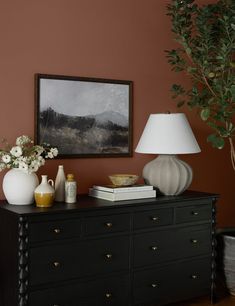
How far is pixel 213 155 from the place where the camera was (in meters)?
4.57

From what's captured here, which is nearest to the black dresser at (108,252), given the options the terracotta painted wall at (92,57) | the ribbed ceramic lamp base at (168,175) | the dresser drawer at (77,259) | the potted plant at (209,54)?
the dresser drawer at (77,259)

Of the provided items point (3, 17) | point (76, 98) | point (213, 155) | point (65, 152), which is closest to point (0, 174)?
point (65, 152)

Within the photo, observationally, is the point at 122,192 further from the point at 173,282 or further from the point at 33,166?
the point at 173,282

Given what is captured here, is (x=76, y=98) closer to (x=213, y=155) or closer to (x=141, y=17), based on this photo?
(x=141, y=17)

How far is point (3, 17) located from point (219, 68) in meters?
1.60

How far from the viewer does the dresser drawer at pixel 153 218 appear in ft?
11.1

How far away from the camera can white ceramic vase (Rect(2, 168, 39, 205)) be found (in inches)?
123

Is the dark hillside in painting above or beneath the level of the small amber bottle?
above

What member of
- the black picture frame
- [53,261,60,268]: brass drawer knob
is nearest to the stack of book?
the black picture frame

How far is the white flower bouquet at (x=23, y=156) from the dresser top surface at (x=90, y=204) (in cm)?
24

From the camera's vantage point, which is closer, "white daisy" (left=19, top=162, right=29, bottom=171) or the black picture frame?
"white daisy" (left=19, top=162, right=29, bottom=171)

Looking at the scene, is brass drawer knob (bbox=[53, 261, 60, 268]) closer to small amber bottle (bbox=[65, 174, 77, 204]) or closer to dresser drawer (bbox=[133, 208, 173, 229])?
small amber bottle (bbox=[65, 174, 77, 204])

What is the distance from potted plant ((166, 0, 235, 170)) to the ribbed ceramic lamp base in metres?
0.33

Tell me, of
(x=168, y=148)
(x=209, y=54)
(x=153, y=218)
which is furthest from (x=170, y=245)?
(x=209, y=54)
